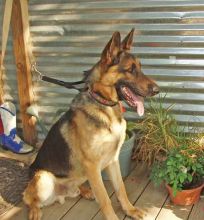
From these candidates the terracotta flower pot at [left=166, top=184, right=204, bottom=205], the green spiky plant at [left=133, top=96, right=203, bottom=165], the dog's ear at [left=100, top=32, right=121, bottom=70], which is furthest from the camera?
the green spiky plant at [left=133, top=96, right=203, bottom=165]

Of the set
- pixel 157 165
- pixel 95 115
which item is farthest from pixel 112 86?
pixel 157 165

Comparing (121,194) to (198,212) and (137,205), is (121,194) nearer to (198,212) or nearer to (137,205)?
(137,205)

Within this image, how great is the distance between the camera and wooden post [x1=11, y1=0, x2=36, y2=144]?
5.04m

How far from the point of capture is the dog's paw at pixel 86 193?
4202mm

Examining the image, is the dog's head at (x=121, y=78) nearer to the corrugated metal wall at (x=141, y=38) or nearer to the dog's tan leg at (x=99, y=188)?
the dog's tan leg at (x=99, y=188)

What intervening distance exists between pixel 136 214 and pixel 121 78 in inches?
52.4

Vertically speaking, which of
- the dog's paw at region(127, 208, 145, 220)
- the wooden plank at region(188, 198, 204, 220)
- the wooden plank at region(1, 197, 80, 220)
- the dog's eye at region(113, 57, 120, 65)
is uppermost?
the dog's eye at region(113, 57, 120, 65)

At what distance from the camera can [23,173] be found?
4.84 m

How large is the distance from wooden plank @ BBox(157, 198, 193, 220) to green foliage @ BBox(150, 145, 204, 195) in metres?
0.21

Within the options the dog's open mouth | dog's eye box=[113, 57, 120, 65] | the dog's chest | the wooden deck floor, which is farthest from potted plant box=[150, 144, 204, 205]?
dog's eye box=[113, 57, 120, 65]

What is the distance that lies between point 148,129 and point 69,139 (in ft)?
4.02

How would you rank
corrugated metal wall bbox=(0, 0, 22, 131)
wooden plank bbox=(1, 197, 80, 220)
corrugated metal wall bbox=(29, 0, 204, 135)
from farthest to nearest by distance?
corrugated metal wall bbox=(0, 0, 22, 131) < corrugated metal wall bbox=(29, 0, 204, 135) < wooden plank bbox=(1, 197, 80, 220)

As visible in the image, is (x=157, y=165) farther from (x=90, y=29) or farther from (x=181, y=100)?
(x=90, y=29)

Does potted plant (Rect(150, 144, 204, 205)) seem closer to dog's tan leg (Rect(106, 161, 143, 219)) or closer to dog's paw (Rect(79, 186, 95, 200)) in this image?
dog's tan leg (Rect(106, 161, 143, 219))
